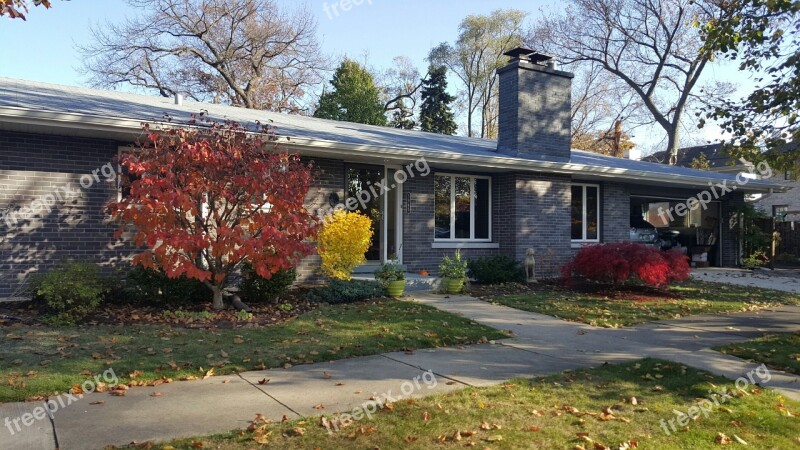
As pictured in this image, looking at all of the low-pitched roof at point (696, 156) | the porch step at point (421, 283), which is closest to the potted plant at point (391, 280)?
the porch step at point (421, 283)

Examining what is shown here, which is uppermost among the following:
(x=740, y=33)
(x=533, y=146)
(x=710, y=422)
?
(x=740, y=33)

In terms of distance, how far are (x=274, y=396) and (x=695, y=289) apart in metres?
11.7

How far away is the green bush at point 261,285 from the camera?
9914mm

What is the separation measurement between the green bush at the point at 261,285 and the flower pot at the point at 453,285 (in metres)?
3.39

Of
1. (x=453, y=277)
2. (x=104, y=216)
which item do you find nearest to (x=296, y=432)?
(x=104, y=216)

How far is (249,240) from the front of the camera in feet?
27.6

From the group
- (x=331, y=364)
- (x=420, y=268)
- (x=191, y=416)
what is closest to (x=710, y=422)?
(x=331, y=364)

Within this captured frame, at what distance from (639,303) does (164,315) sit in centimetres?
864

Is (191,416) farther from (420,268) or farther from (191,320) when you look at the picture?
(420,268)

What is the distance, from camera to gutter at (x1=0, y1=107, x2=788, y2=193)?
8.83 metres

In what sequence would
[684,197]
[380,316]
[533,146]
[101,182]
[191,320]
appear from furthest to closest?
1. [684,197]
2. [533,146]
3. [101,182]
4. [380,316]
5. [191,320]

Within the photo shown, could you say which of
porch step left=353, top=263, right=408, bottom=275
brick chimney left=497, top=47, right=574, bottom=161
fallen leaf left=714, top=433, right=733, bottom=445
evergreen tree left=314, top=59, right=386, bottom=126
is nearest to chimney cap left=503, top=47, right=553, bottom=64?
brick chimney left=497, top=47, right=574, bottom=161

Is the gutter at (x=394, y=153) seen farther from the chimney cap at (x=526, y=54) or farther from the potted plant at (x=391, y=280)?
the chimney cap at (x=526, y=54)

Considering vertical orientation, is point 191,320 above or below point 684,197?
below
